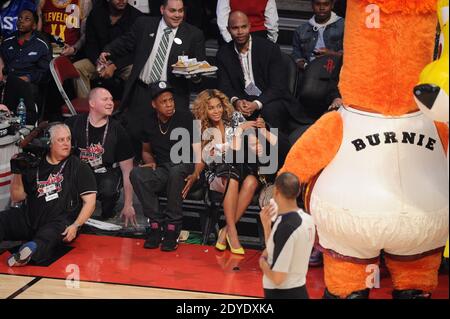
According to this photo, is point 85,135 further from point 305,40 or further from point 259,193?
point 305,40

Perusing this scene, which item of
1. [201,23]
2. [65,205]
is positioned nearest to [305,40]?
[201,23]

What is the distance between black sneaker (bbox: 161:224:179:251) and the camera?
607 cm

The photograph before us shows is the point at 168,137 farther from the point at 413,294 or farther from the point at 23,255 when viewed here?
the point at 413,294

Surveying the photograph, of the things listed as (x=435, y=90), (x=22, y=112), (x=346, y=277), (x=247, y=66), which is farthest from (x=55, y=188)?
(x=435, y=90)

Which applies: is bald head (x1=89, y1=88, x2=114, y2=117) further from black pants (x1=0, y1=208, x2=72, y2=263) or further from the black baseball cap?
black pants (x1=0, y1=208, x2=72, y2=263)

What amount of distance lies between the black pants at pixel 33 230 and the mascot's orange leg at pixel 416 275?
217cm

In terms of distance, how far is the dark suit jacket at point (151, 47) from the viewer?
6.78 meters

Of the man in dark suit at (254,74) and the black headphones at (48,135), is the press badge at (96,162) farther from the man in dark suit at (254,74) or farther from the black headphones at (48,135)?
the man in dark suit at (254,74)

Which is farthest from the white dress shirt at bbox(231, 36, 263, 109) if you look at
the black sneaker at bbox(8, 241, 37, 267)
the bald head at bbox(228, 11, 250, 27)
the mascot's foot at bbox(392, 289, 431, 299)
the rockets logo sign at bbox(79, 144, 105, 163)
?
the mascot's foot at bbox(392, 289, 431, 299)

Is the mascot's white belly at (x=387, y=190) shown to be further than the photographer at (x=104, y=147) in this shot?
No

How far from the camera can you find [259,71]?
260 inches

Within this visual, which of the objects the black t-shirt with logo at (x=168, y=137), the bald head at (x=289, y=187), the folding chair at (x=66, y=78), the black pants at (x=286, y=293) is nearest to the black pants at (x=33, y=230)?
the black t-shirt with logo at (x=168, y=137)
